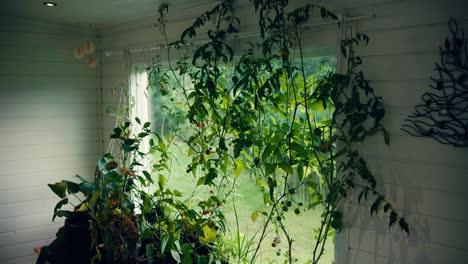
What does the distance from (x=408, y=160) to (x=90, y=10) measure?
2.57 m

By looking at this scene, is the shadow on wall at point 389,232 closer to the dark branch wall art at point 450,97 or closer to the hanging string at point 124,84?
the dark branch wall art at point 450,97

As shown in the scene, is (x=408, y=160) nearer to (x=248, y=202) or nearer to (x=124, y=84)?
(x=248, y=202)

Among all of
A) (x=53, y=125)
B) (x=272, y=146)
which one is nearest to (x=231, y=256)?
(x=272, y=146)

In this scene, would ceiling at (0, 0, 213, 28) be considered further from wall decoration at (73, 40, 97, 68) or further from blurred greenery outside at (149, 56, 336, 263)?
blurred greenery outside at (149, 56, 336, 263)

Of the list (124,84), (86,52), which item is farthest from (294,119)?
(86,52)

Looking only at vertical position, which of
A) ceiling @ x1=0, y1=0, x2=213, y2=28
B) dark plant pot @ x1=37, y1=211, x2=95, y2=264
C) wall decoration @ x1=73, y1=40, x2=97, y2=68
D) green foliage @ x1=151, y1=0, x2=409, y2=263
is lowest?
dark plant pot @ x1=37, y1=211, x2=95, y2=264

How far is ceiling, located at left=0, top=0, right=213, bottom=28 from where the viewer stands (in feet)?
8.99

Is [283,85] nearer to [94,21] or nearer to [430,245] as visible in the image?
[430,245]

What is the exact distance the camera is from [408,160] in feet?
5.90

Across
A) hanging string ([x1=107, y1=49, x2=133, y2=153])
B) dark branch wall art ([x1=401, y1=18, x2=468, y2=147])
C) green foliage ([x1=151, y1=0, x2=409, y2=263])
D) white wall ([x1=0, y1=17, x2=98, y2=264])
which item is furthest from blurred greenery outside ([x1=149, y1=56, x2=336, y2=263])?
white wall ([x1=0, y1=17, x2=98, y2=264])

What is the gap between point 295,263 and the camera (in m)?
2.45

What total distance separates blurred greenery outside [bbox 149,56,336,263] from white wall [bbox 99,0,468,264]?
0.30 m

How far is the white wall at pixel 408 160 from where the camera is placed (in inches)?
65.7

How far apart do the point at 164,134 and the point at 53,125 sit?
1172 millimetres
